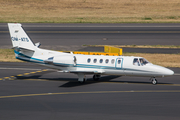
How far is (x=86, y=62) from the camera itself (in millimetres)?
31531

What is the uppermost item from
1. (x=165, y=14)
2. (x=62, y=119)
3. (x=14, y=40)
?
(x=165, y=14)

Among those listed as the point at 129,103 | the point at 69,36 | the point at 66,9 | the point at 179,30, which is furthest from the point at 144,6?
the point at 129,103

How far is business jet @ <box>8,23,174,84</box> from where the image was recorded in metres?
30.3

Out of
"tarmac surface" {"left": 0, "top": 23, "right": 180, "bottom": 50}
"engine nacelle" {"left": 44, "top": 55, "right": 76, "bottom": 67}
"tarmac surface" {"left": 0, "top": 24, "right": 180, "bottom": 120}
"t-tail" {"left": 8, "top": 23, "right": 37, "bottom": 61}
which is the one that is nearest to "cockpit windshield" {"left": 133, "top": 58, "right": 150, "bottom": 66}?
"tarmac surface" {"left": 0, "top": 24, "right": 180, "bottom": 120}

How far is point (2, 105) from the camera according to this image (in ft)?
77.7

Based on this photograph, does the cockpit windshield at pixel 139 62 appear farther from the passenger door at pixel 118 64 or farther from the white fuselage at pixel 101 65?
the passenger door at pixel 118 64

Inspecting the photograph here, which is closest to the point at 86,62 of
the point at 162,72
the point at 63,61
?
the point at 63,61

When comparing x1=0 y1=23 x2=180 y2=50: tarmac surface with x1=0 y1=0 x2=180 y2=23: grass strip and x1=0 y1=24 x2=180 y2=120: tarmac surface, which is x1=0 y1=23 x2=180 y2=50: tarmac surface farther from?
x1=0 y1=24 x2=180 y2=120: tarmac surface

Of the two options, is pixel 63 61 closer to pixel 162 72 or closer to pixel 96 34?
pixel 162 72

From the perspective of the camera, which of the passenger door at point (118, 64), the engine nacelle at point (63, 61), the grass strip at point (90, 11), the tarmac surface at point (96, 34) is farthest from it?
the grass strip at point (90, 11)

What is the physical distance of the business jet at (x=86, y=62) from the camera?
99.5 feet

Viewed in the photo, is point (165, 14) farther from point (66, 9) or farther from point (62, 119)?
point (62, 119)

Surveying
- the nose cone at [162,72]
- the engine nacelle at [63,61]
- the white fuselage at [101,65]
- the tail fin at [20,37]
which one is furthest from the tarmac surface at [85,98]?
the tail fin at [20,37]

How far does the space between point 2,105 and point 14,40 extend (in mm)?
11754
